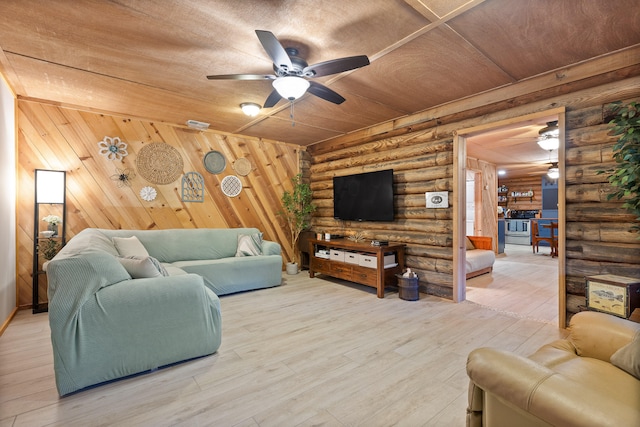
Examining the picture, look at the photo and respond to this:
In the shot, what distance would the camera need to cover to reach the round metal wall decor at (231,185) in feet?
17.2

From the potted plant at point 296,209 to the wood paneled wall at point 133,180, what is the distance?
0.18 meters

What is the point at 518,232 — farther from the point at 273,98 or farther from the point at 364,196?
the point at 273,98

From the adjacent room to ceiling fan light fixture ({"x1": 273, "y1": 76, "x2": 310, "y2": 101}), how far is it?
3cm

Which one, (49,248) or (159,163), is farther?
(159,163)

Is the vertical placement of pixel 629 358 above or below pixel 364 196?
below

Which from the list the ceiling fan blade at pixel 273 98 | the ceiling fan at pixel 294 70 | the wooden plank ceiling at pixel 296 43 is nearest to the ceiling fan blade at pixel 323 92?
the ceiling fan at pixel 294 70

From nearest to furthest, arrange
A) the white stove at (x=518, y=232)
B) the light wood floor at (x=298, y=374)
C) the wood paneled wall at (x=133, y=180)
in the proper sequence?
the light wood floor at (x=298, y=374), the wood paneled wall at (x=133, y=180), the white stove at (x=518, y=232)

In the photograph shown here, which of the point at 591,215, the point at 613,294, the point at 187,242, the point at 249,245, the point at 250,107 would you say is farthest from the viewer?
the point at 249,245

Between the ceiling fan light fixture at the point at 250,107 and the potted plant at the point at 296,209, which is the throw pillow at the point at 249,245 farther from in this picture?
the ceiling fan light fixture at the point at 250,107

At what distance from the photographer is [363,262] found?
433 centimetres

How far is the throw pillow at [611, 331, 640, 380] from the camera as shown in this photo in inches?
46.3

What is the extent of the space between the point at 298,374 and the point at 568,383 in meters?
1.67

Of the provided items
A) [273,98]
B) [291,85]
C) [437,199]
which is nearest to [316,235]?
[437,199]

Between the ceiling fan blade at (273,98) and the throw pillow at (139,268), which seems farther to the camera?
the ceiling fan blade at (273,98)
